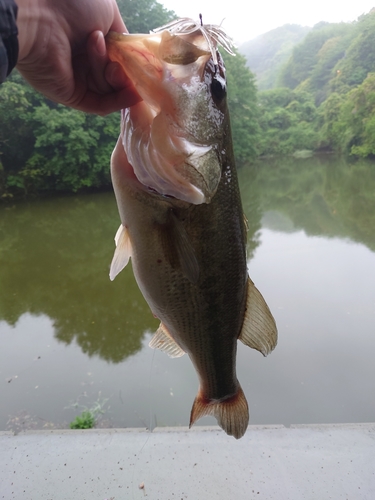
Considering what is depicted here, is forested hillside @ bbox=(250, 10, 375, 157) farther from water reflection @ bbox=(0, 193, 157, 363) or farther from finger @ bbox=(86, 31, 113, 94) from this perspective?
finger @ bbox=(86, 31, 113, 94)

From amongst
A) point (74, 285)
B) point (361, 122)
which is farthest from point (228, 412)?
point (361, 122)

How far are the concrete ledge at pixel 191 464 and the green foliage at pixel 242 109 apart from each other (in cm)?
2661

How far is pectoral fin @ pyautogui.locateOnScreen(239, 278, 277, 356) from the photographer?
1387mm

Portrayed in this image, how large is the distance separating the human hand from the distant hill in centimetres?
9419

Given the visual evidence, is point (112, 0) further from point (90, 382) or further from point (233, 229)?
point (90, 382)

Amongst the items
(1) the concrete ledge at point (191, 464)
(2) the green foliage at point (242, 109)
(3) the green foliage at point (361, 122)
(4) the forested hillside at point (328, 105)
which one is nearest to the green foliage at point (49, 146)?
(2) the green foliage at point (242, 109)

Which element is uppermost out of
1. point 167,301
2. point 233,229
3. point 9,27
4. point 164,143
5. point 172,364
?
point 9,27

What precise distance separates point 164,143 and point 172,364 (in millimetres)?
3466

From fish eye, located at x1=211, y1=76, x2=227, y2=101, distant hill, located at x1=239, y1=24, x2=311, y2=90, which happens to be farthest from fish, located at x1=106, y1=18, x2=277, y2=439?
distant hill, located at x1=239, y1=24, x2=311, y2=90

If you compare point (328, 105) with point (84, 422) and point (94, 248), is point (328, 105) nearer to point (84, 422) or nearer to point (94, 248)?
point (94, 248)

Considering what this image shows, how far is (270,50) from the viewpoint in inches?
4392

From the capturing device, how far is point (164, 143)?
3.45 ft

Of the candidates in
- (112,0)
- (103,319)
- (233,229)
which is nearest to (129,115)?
(112,0)

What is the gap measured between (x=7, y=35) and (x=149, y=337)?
419cm
